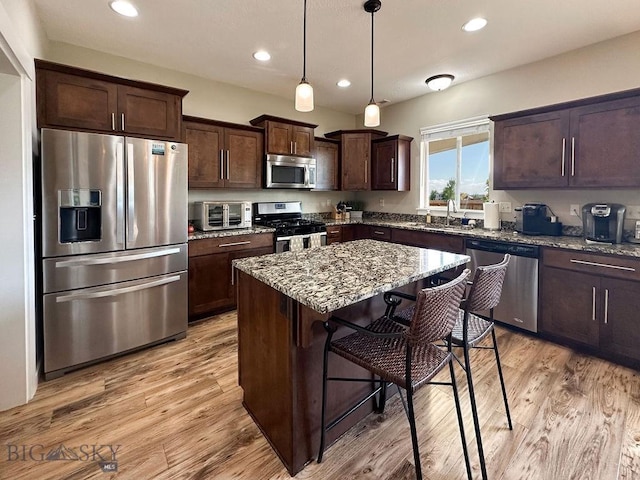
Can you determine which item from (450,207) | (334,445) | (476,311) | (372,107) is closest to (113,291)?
(334,445)

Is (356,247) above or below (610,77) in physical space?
below

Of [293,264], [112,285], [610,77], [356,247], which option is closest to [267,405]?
[293,264]

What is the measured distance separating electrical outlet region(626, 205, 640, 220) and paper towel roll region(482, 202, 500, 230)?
1073 mm

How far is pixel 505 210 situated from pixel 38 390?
4.53 meters

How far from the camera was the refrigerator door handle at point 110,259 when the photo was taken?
2.26 m

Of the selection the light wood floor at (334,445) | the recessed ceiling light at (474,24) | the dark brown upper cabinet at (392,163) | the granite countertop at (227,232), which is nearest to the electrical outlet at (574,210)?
the light wood floor at (334,445)

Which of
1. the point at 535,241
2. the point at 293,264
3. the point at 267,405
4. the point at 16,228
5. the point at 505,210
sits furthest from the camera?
the point at 505,210

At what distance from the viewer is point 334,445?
1675mm

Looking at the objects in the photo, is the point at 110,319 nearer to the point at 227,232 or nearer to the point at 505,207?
the point at 227,232

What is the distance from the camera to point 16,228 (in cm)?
193

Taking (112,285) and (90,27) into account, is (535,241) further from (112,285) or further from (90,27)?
(90,27)

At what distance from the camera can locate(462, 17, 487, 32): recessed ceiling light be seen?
2525 mm

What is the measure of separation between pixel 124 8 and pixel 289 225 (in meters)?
2.50

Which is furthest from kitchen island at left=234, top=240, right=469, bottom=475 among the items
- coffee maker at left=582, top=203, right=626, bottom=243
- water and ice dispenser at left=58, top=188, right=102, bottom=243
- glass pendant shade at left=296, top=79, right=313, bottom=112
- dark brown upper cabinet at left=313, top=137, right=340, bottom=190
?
dark brown upper cabinet at left=313, top=137, right=340, bottom=190
